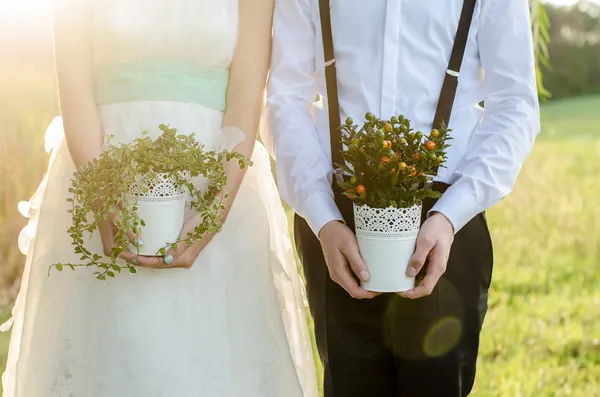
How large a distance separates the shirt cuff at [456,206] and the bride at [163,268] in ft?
2.02

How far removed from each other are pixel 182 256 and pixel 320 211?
41cm

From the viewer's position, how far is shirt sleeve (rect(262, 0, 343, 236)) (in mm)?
2352

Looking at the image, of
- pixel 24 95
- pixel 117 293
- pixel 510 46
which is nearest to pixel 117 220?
pixel 117 293

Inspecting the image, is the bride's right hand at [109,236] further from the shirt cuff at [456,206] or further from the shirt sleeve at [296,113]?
the shirt cuff at [456,206]

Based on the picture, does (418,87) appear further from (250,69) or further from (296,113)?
(250,69)

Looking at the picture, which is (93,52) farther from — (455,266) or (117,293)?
(455,266)

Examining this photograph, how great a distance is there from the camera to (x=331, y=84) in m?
2.35

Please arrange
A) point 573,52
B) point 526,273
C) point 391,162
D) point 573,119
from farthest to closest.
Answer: point 573,52 → point 573,119 → point 526,273 → point 391,162

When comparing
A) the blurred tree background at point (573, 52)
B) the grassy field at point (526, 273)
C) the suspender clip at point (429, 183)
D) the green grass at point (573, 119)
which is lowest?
the grassy field at point (526, 273)

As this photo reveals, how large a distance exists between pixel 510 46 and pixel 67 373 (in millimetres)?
1597

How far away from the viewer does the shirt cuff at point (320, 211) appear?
2279 millimetres

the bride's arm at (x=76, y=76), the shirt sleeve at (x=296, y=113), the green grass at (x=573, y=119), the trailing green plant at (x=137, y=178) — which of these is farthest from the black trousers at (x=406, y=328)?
the green grass at (x=573, y=119)

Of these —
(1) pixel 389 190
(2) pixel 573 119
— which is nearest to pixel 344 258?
(1) pixel 389 190

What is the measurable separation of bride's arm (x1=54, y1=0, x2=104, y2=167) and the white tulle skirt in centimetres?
8
